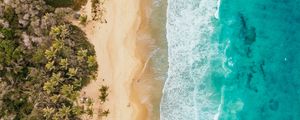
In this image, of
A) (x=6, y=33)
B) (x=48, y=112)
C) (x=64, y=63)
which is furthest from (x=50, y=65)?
(x=6, y=33)

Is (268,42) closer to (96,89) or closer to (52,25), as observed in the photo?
(96,89)

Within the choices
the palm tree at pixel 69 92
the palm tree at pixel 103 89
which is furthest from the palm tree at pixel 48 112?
the palm tree at pixel 103 89

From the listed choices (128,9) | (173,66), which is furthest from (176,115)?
(128,9)

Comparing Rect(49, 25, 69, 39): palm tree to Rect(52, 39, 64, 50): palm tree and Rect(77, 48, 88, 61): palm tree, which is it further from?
Rect(77, 48, 88, 61): palm tree

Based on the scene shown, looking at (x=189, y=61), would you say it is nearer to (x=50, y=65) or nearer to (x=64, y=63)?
(x=64, y=63)

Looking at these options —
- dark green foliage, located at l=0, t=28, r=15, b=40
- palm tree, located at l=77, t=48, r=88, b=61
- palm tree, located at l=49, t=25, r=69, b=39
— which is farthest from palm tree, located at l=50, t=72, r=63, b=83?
dark green foliage, located at l=0, t=28, r=15, b=40

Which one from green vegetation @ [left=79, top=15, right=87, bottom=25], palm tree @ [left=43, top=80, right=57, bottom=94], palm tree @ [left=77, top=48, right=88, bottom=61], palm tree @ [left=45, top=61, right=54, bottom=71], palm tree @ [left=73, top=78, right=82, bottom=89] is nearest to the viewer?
palm tree @ [left=43, top=80, right=57, bottom=94]
